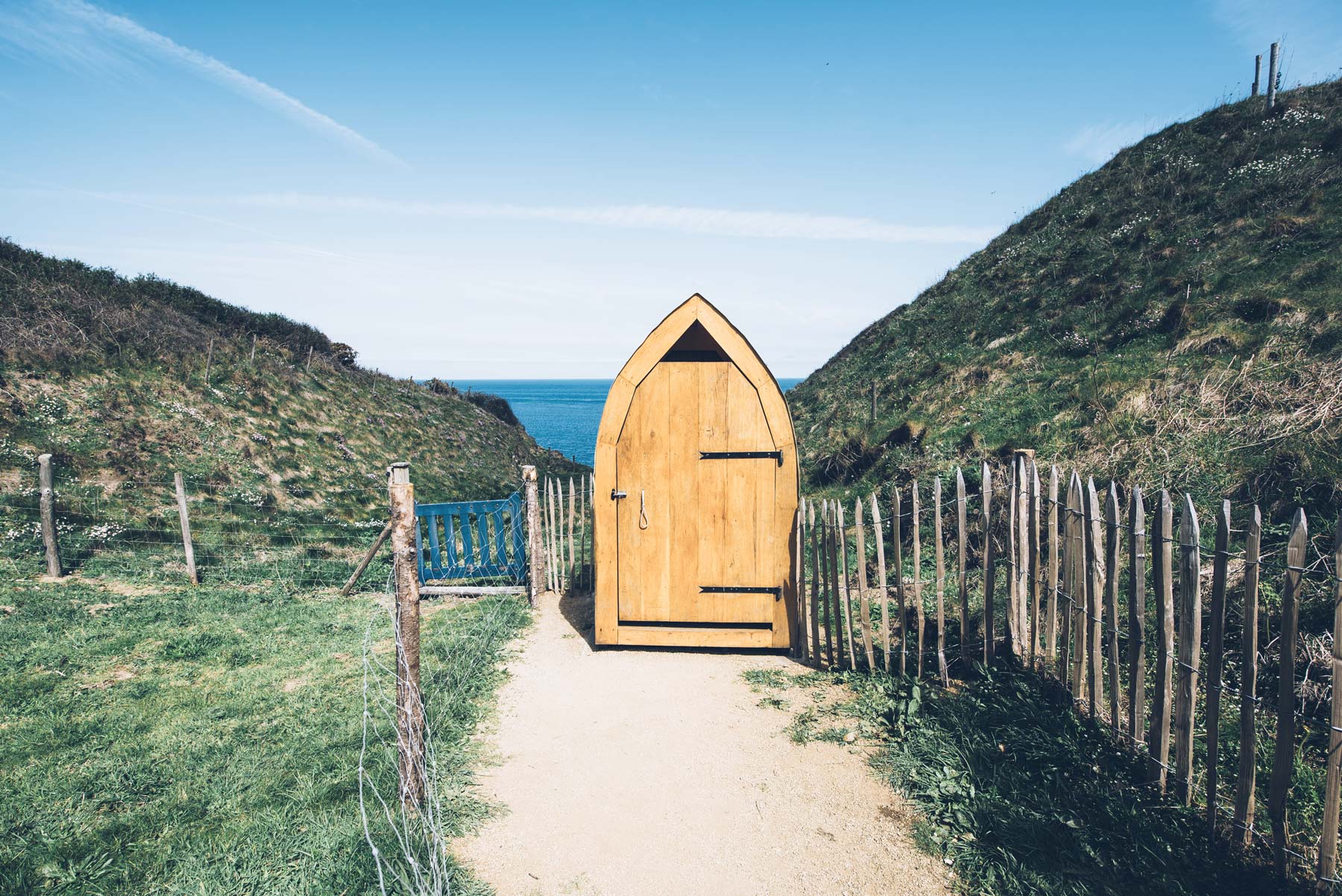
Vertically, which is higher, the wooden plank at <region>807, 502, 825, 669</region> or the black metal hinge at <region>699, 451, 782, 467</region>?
the black metal hinge at <region>699, 451, 782, 467</region>

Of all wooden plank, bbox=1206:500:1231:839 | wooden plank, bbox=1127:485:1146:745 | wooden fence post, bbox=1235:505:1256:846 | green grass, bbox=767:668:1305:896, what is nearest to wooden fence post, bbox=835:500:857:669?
green grass, bbox=767:668:1305:896

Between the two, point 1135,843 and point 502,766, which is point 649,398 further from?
point 1135,843

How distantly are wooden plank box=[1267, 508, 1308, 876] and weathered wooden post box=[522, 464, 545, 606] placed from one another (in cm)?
812

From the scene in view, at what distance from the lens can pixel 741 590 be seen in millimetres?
7355

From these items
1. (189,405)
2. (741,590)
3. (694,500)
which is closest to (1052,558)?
(741,590)

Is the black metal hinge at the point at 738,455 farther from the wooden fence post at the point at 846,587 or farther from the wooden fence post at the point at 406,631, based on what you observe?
the wooden fence post at the point at 406,631

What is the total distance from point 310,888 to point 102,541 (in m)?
10.5

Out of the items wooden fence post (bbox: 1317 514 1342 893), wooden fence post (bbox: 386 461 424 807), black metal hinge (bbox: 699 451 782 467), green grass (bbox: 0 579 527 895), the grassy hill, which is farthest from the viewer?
the grassy hill

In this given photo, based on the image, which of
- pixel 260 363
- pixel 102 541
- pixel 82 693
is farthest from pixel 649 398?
pixel 260 363

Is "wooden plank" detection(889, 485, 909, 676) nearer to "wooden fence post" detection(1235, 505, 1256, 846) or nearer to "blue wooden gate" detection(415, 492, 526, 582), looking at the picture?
"wooden fence post" detection(1235, 505, 1256, 846)

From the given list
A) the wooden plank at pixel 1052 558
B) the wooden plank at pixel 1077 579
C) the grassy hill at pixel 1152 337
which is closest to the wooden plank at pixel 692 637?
the wooden plank at pixel 1052 558

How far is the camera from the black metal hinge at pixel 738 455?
7281 millimetres

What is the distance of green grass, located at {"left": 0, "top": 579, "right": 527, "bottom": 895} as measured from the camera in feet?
12.5

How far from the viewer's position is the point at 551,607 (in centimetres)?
931
